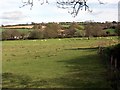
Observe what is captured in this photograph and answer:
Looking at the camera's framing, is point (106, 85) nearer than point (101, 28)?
Yes

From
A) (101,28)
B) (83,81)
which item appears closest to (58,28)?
(101,28)

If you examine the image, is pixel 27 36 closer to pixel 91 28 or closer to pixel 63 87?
pixel 91 28

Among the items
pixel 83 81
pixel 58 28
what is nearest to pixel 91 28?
pixel 58 28

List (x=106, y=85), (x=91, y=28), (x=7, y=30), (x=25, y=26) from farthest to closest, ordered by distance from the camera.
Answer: (x=25, y=26)
(x=91, y=28)
(x=7, y=30)
(x=106, y=85)

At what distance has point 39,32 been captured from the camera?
110m

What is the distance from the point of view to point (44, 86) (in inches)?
614

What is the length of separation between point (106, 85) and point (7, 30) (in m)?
91.5

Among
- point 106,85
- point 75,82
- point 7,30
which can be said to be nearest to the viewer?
point 106,85

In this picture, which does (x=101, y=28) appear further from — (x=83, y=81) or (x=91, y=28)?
(x=83, y=81)

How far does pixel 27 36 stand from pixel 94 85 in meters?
95.9

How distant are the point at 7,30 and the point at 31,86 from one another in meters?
90.5

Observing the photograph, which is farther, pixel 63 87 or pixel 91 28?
pixel 91 28

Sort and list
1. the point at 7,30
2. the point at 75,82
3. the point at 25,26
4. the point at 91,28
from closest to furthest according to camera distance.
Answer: the point at 75,82 < the point at 7,30 < the point at 91,28 < the point at 25,26

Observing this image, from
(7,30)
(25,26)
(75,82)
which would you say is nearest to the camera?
(75,82)
